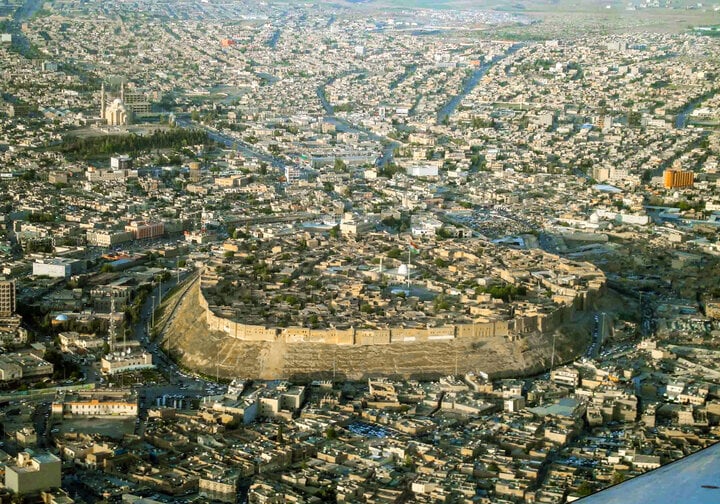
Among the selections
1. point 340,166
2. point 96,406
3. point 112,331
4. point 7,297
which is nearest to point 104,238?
point 7,297

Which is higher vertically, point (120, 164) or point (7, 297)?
point (7, 297)

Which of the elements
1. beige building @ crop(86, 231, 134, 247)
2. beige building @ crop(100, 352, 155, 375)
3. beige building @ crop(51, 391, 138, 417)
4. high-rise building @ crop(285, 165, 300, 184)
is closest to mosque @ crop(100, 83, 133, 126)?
high-rise building @ crop(285, 165, 300, 184)

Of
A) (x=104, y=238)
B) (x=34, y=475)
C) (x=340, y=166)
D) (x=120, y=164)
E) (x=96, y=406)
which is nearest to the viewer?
(x=34, y=475)

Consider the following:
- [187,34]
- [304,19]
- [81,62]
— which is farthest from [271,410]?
[304,19]

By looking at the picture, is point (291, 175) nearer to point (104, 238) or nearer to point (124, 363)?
point (104, 238)

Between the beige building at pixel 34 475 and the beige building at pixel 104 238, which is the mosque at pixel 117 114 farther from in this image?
the beige building at pixel 34 475

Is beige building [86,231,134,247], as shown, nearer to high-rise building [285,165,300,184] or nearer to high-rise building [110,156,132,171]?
high-rise building [285,165,300,184]

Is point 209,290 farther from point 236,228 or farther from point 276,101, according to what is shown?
point 276,101
